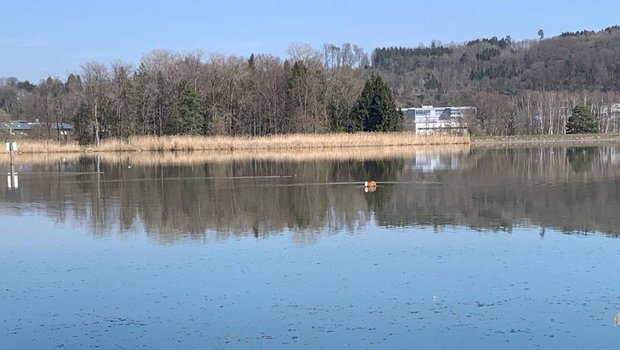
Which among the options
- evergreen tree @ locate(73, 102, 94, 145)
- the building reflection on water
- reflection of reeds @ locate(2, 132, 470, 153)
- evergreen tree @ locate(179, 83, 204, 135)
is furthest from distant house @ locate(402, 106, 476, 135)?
the building reflection on water

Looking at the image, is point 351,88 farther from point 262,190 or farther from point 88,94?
point 262,190

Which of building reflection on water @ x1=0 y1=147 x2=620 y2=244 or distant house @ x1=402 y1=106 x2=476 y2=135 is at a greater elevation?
distant house @ x1=402 y1=106 x2=476 y2=135

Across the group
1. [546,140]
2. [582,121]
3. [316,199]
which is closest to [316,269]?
[316,199]

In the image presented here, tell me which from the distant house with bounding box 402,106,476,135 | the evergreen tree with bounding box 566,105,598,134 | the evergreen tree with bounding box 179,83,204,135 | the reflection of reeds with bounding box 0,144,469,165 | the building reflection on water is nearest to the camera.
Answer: the building reflection on water

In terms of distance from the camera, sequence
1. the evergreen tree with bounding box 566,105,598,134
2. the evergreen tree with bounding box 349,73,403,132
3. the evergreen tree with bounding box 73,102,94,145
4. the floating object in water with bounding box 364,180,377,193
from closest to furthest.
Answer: the floating object in water with bounding box 364,180,377,193, the evergreen tree with bounding box 73,102,94,145, the evergreen tree with bounding box 349,73,403,132, the evergreen tree with bounding box 566,105,598,134

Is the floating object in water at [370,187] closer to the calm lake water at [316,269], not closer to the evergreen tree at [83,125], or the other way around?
the calm lake water at [316,269]

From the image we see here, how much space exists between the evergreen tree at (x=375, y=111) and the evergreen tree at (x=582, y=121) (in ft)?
70.1

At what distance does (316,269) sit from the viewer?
9352mm

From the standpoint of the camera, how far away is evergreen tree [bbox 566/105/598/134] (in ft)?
221

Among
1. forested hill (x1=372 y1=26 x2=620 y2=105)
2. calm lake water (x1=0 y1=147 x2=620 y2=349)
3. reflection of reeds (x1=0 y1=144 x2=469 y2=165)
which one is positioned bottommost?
calm lake water (x1=0 y1=147 x2=620 y2=349)

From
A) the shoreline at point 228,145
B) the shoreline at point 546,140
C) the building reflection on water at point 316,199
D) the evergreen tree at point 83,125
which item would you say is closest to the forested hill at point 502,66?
the shoreline at point 546,140

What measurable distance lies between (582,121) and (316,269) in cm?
6389

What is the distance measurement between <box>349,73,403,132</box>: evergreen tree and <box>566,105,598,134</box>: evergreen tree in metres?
21.4

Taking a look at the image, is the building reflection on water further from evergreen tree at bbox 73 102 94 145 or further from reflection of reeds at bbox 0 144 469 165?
evergreen tree at bbox 73 102 94 145
